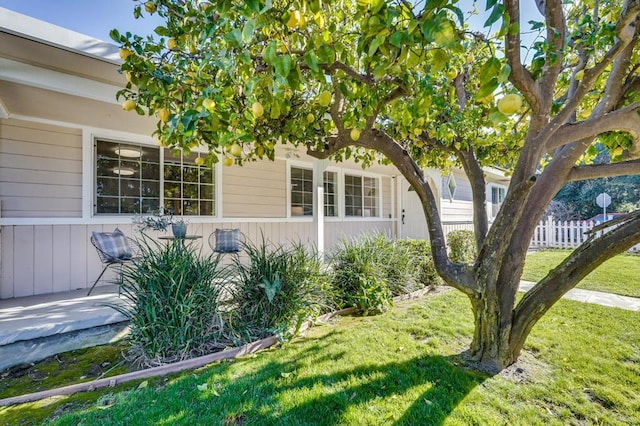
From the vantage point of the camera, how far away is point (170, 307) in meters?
2.80

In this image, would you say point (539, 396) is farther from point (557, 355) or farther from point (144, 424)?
point (144, 424)

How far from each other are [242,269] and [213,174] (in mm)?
3283

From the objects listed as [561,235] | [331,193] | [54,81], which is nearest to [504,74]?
Answer: [54,81]

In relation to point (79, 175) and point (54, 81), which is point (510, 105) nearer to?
point (54, 81)

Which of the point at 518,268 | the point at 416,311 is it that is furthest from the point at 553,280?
the point at 416,311

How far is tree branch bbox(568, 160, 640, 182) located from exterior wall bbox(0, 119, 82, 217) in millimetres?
6113

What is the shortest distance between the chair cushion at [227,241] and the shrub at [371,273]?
176 centimetres

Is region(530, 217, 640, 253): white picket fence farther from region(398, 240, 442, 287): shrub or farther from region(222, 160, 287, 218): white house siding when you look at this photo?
region(222, 160, 287, 218): white house siding

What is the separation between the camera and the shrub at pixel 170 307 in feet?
9.08

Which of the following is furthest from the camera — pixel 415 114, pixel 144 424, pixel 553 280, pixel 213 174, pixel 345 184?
pixel 345 184

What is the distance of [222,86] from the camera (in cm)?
193

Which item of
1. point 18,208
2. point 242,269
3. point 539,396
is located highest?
point 18,208

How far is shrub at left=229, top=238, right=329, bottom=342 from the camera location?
10.8ft

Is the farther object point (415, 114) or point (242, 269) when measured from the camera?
point (242, 269)
